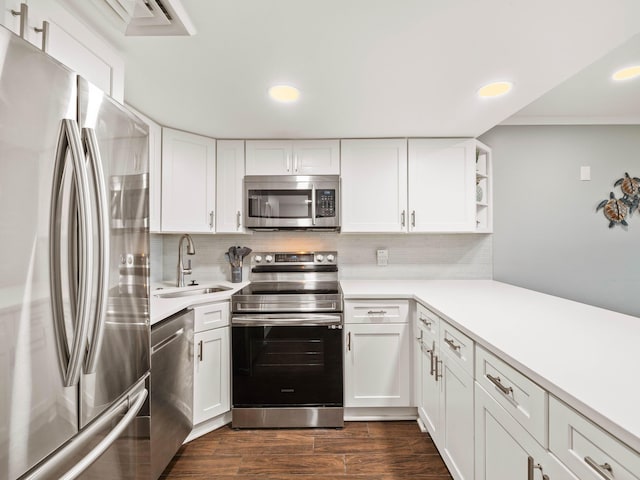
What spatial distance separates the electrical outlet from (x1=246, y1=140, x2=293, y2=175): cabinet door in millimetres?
1064

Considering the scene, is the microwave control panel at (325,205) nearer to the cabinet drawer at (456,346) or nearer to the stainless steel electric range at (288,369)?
the stainless steel electric range at (288,369)

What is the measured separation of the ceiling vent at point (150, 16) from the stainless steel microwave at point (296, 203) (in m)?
1.31

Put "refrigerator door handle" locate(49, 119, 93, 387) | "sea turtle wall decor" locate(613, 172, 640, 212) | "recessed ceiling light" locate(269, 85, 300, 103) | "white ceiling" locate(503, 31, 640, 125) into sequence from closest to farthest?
"refrigerator door handle" locate(49, 119, 93, 387) < "recessed ceiling light" locate(269, 85, 300, 103) < "white ceiling" locate(503, 31, 640, 125) < "sea turtle wall decor" locate(613, 172, 640, 212)

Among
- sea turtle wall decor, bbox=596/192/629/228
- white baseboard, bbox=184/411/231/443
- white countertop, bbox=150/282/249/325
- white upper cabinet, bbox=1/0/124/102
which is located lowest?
white baseboard, bbox=184/411/231/443

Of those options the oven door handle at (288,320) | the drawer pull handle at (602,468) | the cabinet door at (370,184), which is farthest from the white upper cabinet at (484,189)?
the drawer pull handle at (602,468)

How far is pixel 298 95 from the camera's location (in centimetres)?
172

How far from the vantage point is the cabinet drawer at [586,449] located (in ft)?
1.98

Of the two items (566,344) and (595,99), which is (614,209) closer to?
(595,99)

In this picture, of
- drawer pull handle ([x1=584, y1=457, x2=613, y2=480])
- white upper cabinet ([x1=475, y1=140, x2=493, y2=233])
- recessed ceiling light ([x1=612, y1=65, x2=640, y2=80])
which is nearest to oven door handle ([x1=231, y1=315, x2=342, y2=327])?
drawer pull handle ([x1=584, y1=457, x2=613, y2=480])

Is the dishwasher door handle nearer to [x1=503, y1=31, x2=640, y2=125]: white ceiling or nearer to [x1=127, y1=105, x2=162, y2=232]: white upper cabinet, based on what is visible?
[x1=127, y1=105, x2=162, y2=232]: white upper cabinet

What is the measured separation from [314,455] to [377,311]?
95 cm

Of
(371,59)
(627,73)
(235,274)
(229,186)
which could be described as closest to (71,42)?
(371,59)

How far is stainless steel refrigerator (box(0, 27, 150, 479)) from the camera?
24.6 inches

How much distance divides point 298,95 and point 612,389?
1773 millimetres
